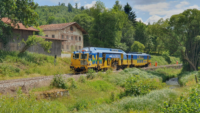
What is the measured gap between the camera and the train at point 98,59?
19.1 meters

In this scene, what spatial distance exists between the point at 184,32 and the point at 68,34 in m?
23.4

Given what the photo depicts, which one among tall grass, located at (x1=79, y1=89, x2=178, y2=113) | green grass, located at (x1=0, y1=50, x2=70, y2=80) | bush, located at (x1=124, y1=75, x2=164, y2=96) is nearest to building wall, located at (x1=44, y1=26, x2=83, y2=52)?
green grass, located at (x1=0, y1=50, x2=70, y2=80)

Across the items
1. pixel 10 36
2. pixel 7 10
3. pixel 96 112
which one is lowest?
pixel 96 112

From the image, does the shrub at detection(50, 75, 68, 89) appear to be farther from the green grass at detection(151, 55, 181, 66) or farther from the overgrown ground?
the green grass at detection(151, 55, 181, 66)

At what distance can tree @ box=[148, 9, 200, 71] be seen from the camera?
25800 mm

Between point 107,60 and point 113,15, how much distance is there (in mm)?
17772

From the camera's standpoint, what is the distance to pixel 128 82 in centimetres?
1414

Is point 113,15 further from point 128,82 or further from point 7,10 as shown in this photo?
point 128,82

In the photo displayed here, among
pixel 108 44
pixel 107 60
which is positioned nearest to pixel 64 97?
pixel 107 60

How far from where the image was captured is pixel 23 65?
20281 millimetres

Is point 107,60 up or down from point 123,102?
up

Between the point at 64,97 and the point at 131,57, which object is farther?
the point at 131,57

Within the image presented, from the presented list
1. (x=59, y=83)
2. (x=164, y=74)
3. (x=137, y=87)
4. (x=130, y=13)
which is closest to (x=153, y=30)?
(x=164, y=74)

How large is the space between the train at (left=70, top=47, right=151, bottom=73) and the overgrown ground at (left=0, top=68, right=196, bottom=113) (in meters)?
2.07
